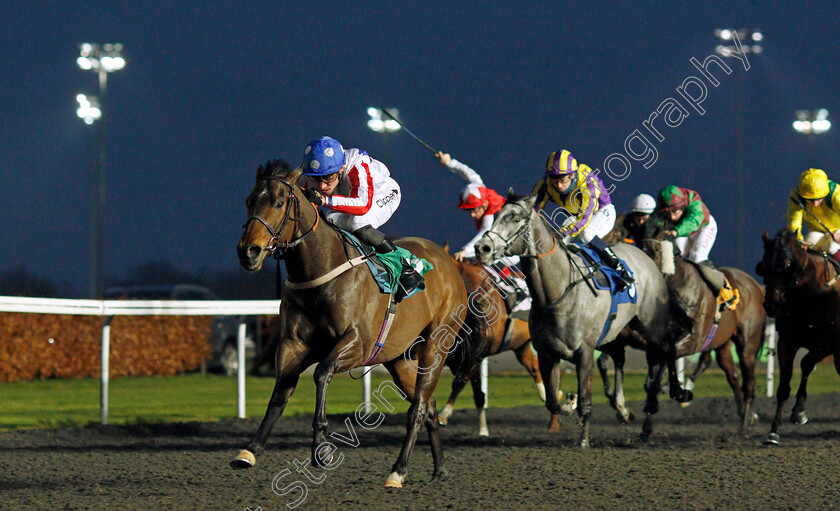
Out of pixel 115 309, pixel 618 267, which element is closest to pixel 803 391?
pixel 618 267

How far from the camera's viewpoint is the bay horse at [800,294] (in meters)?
7.20

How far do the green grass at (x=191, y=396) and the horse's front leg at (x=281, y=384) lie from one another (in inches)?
164

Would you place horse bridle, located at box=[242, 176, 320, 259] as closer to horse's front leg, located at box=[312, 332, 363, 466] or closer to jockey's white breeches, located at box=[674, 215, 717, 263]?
horse's front leg, located at box=[312, 332, 363, 466]

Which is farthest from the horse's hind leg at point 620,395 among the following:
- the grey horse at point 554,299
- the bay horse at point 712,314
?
the grey horse at point 554,299

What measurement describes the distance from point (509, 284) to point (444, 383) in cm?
599

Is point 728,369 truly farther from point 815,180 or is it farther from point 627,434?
point 815,180

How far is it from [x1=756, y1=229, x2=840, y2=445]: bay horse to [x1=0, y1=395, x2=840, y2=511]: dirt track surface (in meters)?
0.67

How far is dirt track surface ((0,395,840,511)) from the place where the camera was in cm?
463

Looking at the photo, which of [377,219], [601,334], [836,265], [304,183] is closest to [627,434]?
[601,334]

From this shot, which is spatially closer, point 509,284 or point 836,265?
point 836,265

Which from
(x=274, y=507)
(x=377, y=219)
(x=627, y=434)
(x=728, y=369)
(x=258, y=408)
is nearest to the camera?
(x=274, y=507)

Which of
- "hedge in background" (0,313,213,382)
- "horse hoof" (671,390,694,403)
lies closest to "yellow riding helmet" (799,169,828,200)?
"horse hoof" (671,390,694,403)

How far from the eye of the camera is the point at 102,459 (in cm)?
616

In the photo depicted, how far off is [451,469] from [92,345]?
8.90m
